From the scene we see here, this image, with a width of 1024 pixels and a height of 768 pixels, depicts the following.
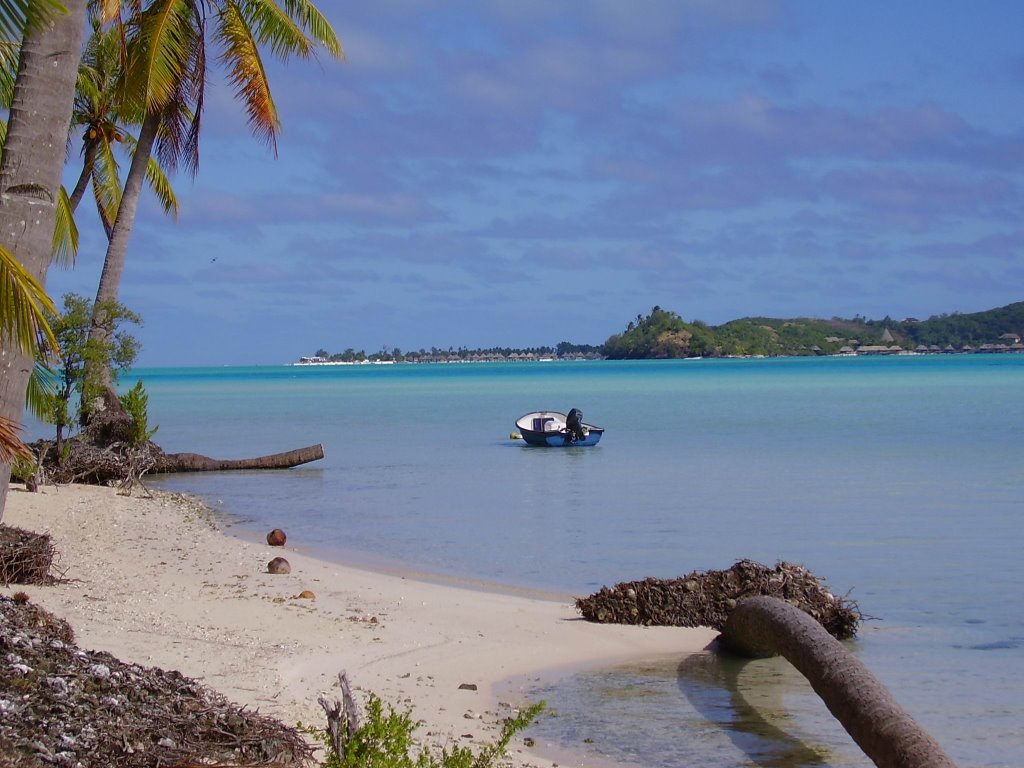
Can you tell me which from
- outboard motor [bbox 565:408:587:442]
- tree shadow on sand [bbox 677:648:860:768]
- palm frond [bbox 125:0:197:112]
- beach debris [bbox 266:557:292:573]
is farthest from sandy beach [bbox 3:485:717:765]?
outboard motor [bbox 565:408:587:442]

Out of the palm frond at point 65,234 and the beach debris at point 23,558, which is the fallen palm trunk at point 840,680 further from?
the palm frond at point 65,234

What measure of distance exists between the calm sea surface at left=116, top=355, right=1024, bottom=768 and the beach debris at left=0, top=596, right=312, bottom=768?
8.42ft

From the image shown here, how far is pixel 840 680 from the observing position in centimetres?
679

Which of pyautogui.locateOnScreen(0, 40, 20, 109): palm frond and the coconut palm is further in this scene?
the coconut palm

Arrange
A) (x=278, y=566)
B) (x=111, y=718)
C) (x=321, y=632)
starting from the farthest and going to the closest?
(x=278, y=566)
(x=321, y=632)
(x=111, y=718)

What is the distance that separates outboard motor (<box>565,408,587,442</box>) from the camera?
32.2 metres

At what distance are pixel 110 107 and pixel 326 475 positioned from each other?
9.41m

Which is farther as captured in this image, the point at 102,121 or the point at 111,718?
the point at 102,121

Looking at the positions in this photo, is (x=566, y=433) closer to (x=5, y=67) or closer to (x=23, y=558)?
(x=5, y=67)

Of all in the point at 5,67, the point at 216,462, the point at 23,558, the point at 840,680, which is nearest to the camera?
the point at 840,680

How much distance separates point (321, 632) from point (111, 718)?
434 cm

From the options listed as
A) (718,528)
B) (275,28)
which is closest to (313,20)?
(275,28)

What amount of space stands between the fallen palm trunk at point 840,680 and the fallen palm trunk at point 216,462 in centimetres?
1684

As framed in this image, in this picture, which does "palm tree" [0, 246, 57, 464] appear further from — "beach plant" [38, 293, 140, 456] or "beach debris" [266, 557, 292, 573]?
"beach plant" [38, 293, 140, 456]
